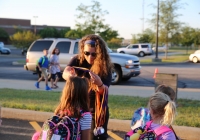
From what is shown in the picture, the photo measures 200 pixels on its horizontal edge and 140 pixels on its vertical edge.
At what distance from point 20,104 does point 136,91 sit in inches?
188

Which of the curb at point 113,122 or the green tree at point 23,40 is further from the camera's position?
the green tree at point 23,40

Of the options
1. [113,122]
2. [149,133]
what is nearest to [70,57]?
[113,122]

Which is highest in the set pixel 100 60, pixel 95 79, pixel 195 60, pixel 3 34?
pixel 3 34

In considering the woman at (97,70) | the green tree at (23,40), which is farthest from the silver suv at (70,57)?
the green tree at (23,40)

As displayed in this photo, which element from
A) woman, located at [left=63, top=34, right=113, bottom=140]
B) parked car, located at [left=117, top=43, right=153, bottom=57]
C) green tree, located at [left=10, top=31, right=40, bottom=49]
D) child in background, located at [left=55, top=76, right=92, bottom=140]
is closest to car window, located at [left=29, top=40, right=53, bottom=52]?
woman, located at [left=63, top=34, right=113, bottom=140]

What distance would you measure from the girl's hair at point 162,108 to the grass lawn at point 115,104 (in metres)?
3.61

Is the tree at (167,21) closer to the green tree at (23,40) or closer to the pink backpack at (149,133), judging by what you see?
the green tree at (23,40)

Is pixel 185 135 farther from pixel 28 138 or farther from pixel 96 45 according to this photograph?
pixel 96 45

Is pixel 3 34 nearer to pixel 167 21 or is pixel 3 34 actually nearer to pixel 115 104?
pixel 167 21

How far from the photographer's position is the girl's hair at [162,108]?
8.82 feet

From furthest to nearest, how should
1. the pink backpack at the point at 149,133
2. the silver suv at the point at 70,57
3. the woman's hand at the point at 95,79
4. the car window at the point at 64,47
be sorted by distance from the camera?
the car window at the point at 64,47, the silver suv at the point at 70,57, the woman's hand at the point at 95,79, the pink backpack at the point at 149,133

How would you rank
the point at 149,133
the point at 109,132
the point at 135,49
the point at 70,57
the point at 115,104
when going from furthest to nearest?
the point at 135,49 → the point at 70,57 → the point at 115,104 → the point at 109,132 → the point at 149,133

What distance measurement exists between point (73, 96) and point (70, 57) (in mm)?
11241

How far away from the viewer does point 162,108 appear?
2756 mm
